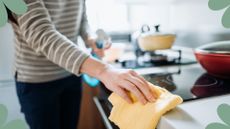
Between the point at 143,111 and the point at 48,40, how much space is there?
0.29 meters

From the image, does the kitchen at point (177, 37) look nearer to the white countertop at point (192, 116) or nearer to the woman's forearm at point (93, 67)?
the white countertop at point (192, 116)

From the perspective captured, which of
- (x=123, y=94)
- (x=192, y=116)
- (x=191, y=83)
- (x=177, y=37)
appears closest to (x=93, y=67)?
(x=123, y=94)

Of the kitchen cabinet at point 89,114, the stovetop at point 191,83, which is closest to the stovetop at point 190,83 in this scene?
the stovetop at point 191,83

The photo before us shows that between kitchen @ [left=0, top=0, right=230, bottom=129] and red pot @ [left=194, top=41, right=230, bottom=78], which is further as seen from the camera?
red pot @ [left=194, top=41, right=230, bottom=78]

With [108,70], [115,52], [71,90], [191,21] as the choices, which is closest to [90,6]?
[115,52]

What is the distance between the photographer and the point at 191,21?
117 cm

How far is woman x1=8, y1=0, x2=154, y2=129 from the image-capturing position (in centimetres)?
52

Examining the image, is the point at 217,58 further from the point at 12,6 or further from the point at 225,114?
the point at 12,6

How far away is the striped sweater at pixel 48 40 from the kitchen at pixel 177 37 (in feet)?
0.86

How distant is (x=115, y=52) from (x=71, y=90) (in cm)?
38

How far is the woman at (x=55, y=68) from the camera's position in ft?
1.70

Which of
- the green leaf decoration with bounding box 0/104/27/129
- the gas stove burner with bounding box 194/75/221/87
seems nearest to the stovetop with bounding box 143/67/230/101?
the gas stove burner with bounding box 194/75/221/87

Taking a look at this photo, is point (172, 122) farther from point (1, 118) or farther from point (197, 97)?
point (1, 118)

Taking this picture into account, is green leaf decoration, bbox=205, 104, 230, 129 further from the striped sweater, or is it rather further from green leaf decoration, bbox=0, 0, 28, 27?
green leaf decoration, bbox=0, 0, 28, 27
